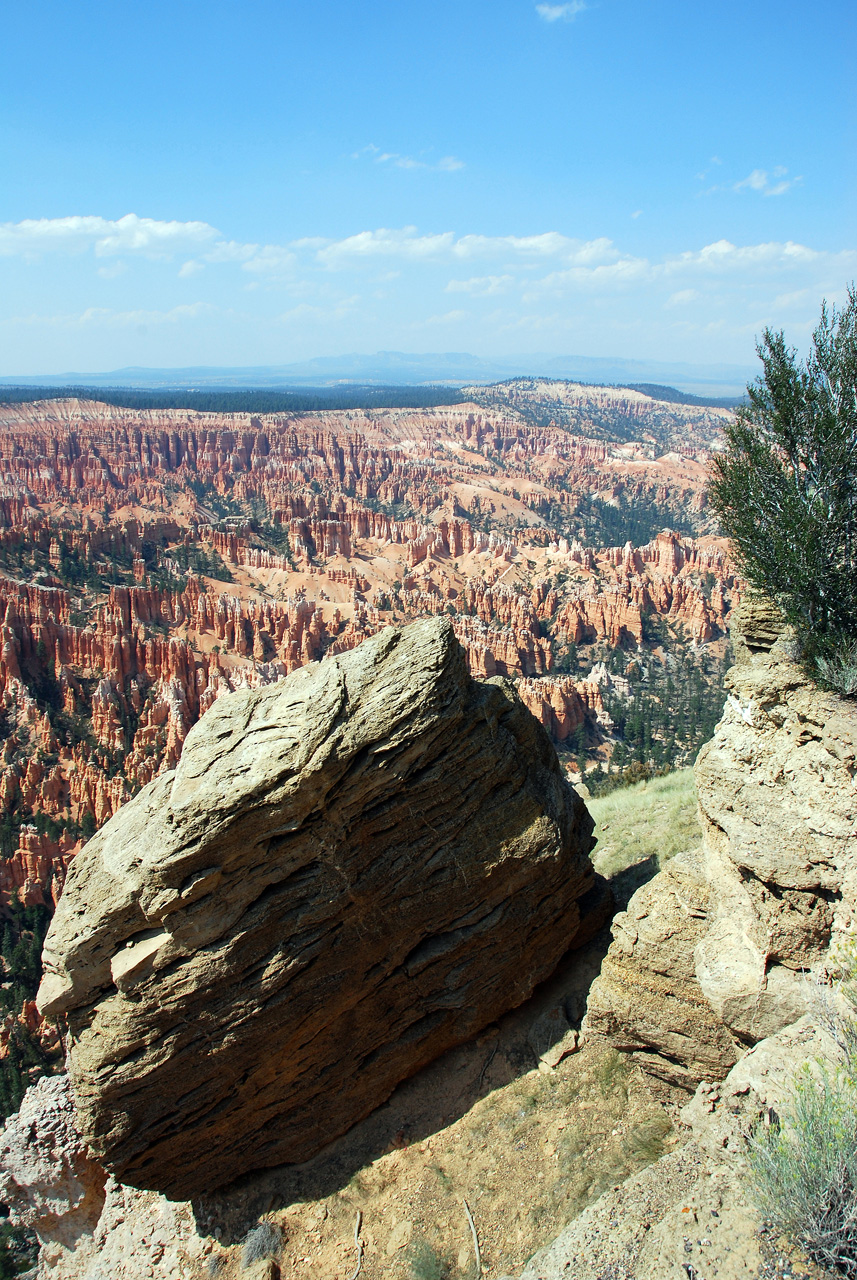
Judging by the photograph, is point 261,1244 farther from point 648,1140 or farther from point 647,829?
point 647,829

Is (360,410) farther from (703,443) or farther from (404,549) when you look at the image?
(404,549)

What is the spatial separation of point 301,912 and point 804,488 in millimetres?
8027

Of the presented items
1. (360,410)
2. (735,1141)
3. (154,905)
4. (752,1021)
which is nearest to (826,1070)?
(735,1141)

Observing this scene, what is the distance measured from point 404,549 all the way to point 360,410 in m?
103

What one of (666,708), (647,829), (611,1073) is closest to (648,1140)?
(611,1073)

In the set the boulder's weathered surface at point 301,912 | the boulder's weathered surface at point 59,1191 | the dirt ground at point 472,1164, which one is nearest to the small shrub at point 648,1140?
the dirt ground at point 472,1164

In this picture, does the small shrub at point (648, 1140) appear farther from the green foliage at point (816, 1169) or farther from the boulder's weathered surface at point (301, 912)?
the green foliage at point (816, 1169)

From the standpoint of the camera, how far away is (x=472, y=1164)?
28.2ft

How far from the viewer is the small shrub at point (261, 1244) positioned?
869cm

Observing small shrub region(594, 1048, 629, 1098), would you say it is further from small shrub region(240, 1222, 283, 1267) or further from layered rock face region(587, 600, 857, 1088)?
small shrub region(240, 1222, 283, 1267)

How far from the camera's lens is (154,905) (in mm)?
7863

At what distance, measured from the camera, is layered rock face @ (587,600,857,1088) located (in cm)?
681

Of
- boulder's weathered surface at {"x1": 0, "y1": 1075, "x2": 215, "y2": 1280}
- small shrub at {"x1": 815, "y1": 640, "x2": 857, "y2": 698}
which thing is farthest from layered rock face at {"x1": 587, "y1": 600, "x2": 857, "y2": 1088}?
boulder's weathered surface at {"x1": 0, "y1": 1075, "x2": 215, "y2": 1280}

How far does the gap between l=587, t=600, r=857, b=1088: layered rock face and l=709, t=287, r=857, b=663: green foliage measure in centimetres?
47
